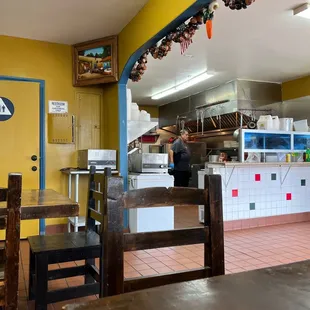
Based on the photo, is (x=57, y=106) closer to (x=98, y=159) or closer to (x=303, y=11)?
(x=98, y=159)

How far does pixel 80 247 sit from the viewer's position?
2.18 metres

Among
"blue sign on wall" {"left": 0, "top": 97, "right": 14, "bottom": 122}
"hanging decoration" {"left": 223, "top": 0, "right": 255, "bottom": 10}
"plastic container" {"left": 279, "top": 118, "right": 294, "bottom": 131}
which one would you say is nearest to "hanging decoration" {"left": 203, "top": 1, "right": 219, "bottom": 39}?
"hanging decoration" {"left": 223, "top": 0, "right": 255, "bottom": 10}

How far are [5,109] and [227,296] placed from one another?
4.21 metres

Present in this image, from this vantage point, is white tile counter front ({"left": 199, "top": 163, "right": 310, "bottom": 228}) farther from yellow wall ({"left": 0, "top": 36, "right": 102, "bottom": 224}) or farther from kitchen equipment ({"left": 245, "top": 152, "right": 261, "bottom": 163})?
yellow wall ({"left": 0, "top": 36, "right": 102, "bottom": 224})

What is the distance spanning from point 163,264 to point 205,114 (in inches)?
192

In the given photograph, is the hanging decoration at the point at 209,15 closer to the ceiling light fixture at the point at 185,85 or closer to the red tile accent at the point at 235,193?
the red tile accent at the point at 235,193

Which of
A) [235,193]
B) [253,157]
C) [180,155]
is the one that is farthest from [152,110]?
[235,193]

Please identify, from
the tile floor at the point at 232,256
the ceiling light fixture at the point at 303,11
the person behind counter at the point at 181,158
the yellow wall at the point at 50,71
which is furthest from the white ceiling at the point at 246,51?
the tile floor at the point at 232,256

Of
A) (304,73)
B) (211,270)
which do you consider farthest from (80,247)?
(304,73)

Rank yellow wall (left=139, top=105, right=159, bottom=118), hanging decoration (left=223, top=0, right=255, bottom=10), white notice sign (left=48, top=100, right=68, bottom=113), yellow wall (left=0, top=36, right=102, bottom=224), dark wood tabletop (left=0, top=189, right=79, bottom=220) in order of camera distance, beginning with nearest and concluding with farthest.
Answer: dark wood tabletop (left=0, top=189, right=79, bottom=220), hanging decoration (left=223, top=0, right=255, bottom=10), yellow wall (left=0, top=36, right=102, bottom=224), white notice sign (left=48, top=100, right=68, bottom=113), yellow wall (left=139, top=105, right=159, bottom=118)

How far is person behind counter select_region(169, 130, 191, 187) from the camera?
289 inches

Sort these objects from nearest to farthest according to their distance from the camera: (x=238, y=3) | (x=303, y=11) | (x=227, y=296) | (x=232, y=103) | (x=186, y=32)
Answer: (x=227, y=296) → (x=238, y=3) → (x=186, y=32) → (x=303, y=11) → (x=232, y=103)

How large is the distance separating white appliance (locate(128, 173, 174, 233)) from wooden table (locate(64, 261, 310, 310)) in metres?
3.33

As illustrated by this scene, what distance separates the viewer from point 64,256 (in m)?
2.12
